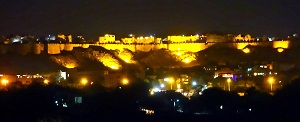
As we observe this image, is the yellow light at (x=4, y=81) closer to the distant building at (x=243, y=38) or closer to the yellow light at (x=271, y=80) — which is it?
the yellow light at (x=271, y=80)

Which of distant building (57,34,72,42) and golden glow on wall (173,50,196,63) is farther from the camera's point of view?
distant building (57,34,72,42)

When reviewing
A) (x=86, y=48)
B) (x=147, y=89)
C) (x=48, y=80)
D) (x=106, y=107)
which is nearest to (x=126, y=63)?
(x=86, y=48)

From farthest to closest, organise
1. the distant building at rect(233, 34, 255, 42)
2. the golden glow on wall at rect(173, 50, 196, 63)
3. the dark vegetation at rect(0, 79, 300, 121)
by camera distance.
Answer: the distant building at rect(233, 34, 255, 42), the golden glow on wall at rect(173, 50, 196, 63), the dark vegetation at rect(0, 79, 300, 121)

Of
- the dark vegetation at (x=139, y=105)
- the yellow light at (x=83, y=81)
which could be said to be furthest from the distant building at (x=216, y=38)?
the dark vegetation at (x=139, y=105)

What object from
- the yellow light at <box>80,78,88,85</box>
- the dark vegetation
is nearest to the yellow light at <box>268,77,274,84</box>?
the dark vegetation

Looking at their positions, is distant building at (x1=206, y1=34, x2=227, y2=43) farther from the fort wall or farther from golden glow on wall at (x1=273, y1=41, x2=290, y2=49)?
golden glow on wall at (x1=273, y1=41, x2=290, y2=49)

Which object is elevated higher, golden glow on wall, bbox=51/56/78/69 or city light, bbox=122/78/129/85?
golden glow on wall, bbox=51/56/78/69

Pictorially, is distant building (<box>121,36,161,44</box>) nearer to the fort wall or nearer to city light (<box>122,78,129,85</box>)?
the fort wall

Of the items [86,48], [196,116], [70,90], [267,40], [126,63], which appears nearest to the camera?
[196,116]

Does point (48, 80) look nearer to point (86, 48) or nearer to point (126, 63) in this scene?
point (126, 63)

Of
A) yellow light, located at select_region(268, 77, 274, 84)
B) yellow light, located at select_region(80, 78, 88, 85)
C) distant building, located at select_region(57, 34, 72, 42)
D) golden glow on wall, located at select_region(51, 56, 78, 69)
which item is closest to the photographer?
yellow light, located at select_region(268, 77, 274, 84)

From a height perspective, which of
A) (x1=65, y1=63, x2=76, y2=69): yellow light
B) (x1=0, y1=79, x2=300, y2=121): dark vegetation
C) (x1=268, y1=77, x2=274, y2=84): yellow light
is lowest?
(x1=0, y1=79, x2=300, y2=121): dark vegetation
